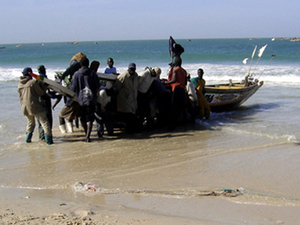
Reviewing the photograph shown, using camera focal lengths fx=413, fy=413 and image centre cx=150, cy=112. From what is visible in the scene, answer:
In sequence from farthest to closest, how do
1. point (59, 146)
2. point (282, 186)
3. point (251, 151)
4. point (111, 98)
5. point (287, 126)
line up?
point (287, 126)
point (111, 98)
point (59, 146)
point (251, 151)
point (282, 186)

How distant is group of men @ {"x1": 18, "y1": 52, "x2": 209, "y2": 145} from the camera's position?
7.50m

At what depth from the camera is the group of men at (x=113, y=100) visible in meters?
7.50

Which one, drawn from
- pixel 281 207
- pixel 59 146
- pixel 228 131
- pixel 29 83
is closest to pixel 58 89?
pixel 29 83

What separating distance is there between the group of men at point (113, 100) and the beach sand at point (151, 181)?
0.43m

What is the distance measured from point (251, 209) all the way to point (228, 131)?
4314 millimetres

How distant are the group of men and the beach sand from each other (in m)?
0.43

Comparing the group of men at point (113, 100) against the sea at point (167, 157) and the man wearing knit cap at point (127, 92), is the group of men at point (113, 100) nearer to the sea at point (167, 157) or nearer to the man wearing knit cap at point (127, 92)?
the man wearing knit cap at point (127, 92)

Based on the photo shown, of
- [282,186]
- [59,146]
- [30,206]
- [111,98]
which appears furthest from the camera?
[111,98]

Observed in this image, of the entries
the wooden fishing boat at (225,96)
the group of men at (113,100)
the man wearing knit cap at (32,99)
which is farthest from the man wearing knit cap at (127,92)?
the wooden fishing boat at (225,96)

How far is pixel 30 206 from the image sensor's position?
14.3 feet

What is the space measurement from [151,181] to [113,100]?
324 cm

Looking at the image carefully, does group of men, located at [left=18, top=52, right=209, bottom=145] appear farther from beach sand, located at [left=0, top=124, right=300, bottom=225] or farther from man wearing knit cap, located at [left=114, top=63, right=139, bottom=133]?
beach sand, located at [left=0, top=124, right=300, bottom=225]

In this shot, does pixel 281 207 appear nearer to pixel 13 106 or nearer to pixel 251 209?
pixel 251 209

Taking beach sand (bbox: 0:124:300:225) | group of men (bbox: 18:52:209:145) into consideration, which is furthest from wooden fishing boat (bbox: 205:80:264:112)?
beach sand (bbox: 0:124:300:225)
